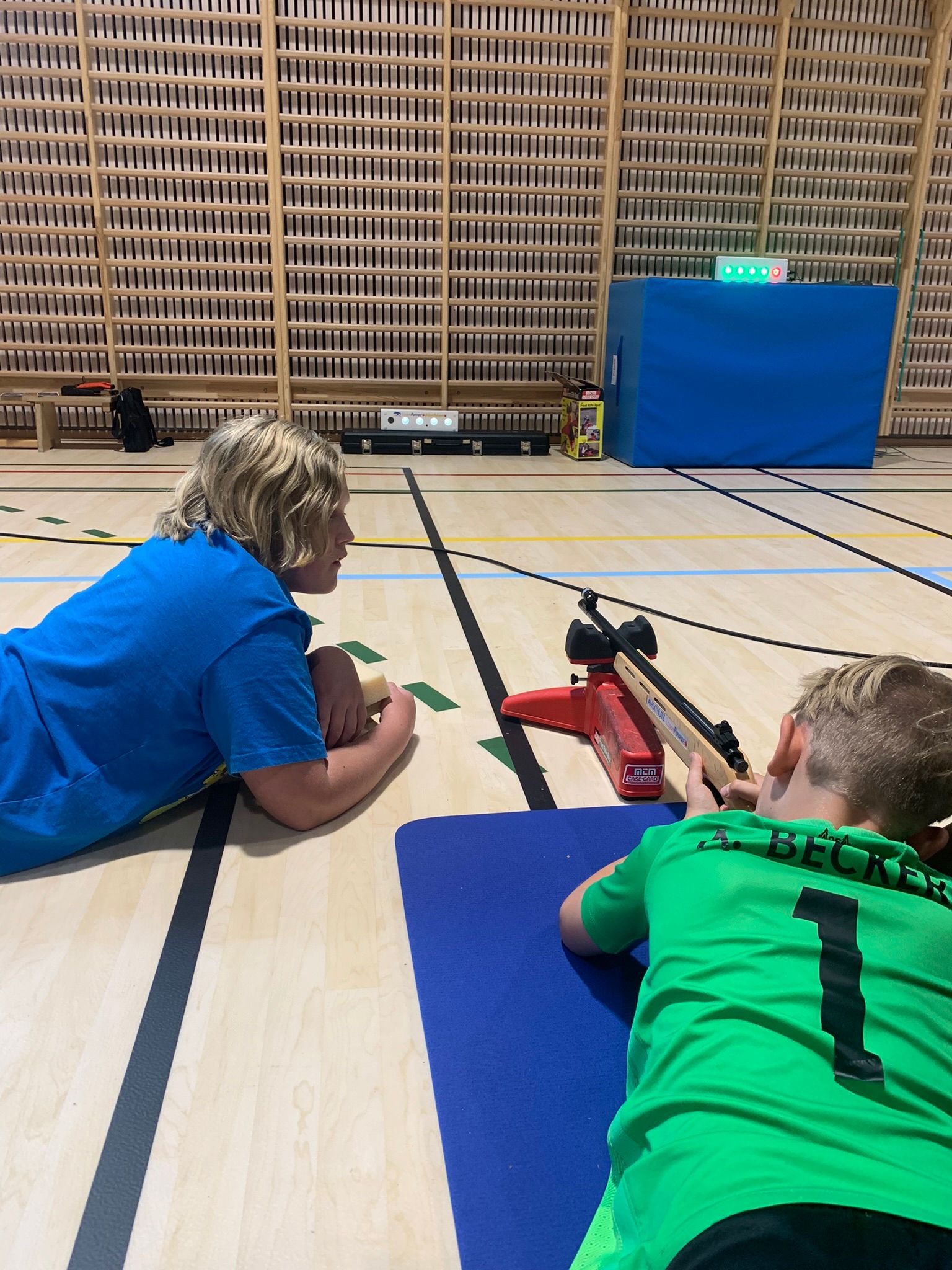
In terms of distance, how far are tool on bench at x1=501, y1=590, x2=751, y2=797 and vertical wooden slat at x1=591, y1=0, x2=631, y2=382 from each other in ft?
19.3

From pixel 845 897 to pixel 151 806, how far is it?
1360mm

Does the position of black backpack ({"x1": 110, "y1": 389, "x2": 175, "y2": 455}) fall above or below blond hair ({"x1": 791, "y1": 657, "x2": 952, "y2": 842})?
below

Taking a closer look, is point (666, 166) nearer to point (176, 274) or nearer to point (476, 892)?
point (176, 274)

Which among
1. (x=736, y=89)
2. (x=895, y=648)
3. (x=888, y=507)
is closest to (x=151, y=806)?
(x=895, y=648)

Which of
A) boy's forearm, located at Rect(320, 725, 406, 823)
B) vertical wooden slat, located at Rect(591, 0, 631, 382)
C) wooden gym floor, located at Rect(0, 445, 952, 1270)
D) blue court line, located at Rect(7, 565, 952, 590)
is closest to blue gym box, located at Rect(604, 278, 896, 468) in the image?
vertical wooden slat, located at Rect(591, 0, 631, 382)

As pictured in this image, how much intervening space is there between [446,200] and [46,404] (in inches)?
145

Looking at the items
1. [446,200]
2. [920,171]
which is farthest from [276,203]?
[920,171]

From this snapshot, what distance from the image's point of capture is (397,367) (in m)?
7.88

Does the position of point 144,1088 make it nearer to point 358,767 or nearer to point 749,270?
point 358,767

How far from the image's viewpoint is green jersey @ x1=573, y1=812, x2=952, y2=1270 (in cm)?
79

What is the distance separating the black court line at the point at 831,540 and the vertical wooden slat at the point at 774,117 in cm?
292

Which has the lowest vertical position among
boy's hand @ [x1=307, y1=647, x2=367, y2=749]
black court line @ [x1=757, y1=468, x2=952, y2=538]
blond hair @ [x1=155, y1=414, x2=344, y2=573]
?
black court line @ [x1=757, y1=468, x2=952, y2=538]

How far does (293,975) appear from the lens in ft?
4.83

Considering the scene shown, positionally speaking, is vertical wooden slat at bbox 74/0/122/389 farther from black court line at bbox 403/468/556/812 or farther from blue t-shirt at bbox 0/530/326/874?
blue t-shirt at bbox 0/530/326/874
